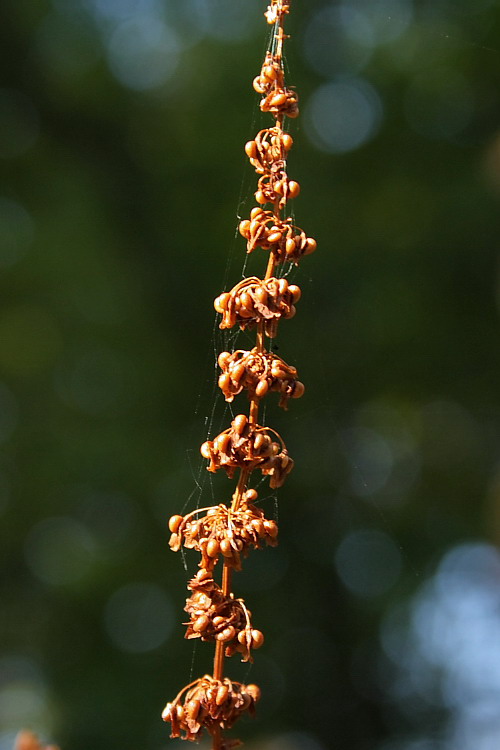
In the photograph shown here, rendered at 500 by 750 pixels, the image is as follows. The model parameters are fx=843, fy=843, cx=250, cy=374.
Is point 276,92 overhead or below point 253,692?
overhead

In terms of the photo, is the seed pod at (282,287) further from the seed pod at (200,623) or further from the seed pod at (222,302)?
the seed pod at (200,623)

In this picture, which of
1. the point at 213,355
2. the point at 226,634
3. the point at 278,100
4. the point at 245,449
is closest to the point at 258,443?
the point at 245,449

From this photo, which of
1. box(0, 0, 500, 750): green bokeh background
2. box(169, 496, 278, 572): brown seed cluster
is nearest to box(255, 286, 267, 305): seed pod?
box(169, 496, 278, 572): brown seed cluster

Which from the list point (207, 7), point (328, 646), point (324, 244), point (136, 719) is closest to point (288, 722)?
point (328, 646)

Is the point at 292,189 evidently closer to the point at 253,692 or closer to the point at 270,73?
the point at 270,73

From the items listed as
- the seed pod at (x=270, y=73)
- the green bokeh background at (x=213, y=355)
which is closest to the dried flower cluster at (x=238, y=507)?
the seed pod at (x=270, y=73)

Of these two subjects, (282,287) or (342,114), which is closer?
(282,287)
